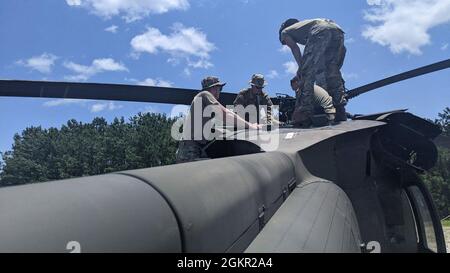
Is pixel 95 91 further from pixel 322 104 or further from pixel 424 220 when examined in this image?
pixel 424 220

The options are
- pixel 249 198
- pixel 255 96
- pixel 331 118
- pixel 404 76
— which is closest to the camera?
pixel 249 198

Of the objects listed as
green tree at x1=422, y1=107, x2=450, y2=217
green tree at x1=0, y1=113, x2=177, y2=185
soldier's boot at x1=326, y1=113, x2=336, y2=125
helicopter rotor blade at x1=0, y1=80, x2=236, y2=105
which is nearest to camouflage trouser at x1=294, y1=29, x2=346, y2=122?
Answer: soldier's boot at x1=326, y1=113, x2=336, y2=125

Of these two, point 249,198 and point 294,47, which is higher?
point 294,47

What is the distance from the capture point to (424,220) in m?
5.34

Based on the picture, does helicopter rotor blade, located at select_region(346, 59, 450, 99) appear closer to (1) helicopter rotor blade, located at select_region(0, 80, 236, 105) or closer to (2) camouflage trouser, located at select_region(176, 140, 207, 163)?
(1) helicopter rotor blade, located at select_region(0, 80, 236, 105)

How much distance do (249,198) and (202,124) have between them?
2750 mm

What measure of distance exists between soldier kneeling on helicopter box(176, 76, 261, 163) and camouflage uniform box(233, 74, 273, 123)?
1.13 meters

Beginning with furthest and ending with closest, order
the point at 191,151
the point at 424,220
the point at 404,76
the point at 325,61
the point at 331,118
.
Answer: the point at 404,76 < the point at 325,61 < the point at 424,220 < the point at 331,118 < the point at 191,151

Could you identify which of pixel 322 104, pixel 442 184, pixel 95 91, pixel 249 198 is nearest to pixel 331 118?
pixel 322 104

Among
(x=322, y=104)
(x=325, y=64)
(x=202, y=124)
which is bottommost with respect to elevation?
(x=202, y=124)
